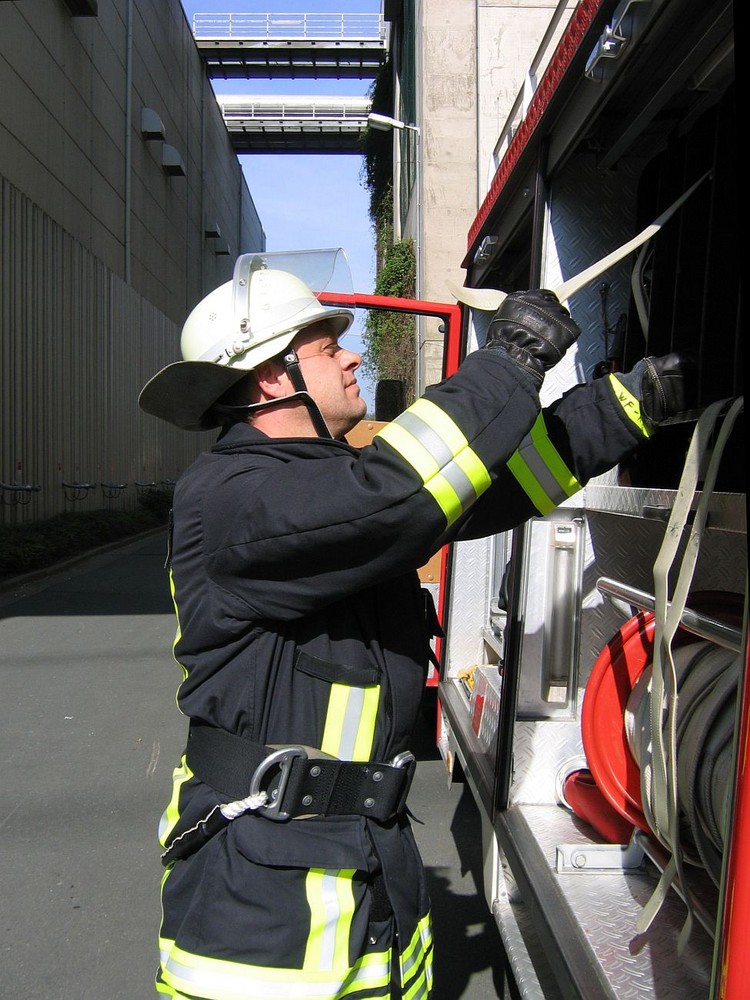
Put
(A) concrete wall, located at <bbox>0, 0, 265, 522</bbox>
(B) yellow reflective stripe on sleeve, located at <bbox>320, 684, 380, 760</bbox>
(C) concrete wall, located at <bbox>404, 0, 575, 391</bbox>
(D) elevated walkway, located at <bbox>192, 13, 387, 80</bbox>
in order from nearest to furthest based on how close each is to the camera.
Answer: (B) yellow reflective stripe on sleeve, located at <bbox>320, 684, 380, 760</bbox>, (A) concrete wall, located at <bbox>0, 0, 265, 522</bbox>, (C) concrete wall, located at <bbox>404, 0, 575, 391</bbox>, (D) elevated walkway, located at <bbox>192, 13, 387, 80</bbox>

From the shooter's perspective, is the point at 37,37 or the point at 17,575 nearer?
the point at 17,575

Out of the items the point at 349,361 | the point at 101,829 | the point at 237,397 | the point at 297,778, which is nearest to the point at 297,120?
the point at 101,829

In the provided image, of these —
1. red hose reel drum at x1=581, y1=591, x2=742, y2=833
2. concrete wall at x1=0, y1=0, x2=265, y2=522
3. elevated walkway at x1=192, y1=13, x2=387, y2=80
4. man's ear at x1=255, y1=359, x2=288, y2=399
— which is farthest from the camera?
elevated walkway at x1=192, y1=13, x2=387, y2=80

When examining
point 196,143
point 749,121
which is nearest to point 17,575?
point 749,121

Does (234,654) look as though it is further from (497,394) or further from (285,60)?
(285,60)

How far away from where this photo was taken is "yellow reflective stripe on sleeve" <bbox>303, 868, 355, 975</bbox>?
5.48 feet

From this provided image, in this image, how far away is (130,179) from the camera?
22156mm

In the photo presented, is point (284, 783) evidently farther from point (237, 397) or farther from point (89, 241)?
point (89, 241)

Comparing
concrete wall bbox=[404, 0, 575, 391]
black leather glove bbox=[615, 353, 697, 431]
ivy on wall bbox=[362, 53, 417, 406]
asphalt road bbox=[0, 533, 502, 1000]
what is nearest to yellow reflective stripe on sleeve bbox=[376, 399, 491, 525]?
black leather glove bbox=[615, 353, 697, 431]

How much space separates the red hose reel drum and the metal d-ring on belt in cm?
78

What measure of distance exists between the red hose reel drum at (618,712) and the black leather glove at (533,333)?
0.89 meters

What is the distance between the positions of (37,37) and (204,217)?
17068 millimetres

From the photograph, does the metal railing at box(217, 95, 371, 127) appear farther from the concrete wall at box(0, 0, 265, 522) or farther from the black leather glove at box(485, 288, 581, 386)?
the black leather glove at box(485, 288, 581, 386)

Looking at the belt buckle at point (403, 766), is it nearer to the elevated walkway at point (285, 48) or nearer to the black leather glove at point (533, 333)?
the black leather glove at point (533, 333)
